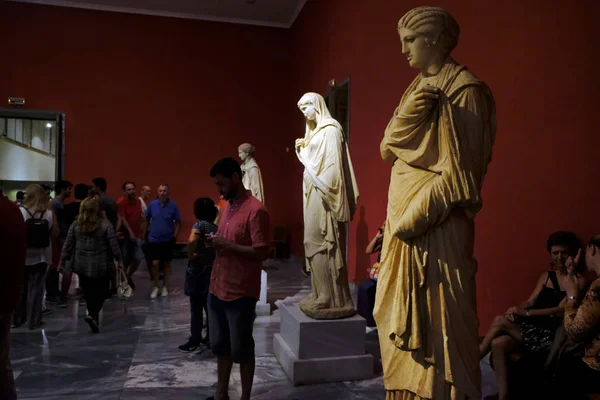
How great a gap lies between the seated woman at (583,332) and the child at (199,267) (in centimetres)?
273

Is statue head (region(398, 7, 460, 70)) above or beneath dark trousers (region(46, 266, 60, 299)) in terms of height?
above

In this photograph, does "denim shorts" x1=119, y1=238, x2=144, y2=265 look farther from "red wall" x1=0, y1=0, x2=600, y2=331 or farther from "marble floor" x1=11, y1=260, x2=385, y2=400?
"red wall" x1=0, y1=0, x2=600, y2=331

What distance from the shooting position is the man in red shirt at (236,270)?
294 centimetres

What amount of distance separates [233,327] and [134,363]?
1878mm

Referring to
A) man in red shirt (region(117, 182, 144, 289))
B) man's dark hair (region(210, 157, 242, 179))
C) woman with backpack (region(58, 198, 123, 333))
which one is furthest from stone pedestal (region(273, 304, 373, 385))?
man in red shirt (region(117, 182, 144, 289))

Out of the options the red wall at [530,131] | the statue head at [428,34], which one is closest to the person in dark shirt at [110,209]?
the red wall at [530,131]

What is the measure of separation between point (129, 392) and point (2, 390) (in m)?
1.18

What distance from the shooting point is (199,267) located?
441 centimetres

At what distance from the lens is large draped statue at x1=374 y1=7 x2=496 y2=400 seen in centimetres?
171

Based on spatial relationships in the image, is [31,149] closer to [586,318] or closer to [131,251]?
[131,251]

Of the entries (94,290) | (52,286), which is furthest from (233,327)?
(52,286)

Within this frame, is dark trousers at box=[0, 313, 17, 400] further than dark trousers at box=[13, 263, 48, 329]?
No

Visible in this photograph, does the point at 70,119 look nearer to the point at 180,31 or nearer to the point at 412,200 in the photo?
the point at 180,31

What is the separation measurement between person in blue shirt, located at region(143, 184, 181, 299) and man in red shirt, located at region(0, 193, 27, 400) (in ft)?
13.6
